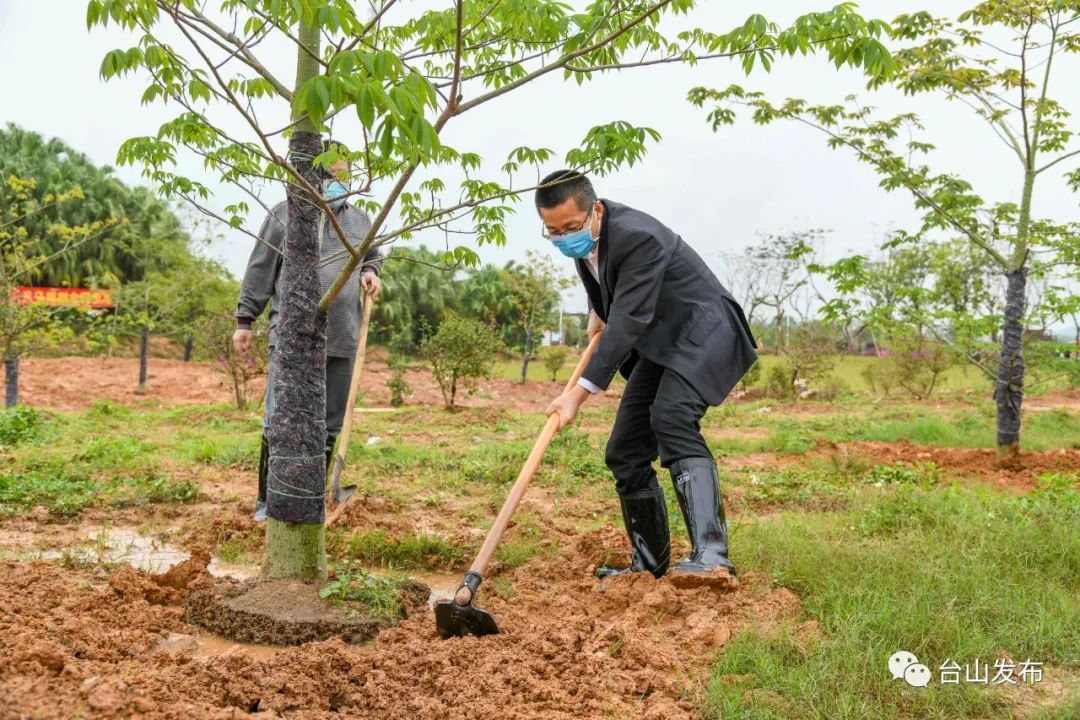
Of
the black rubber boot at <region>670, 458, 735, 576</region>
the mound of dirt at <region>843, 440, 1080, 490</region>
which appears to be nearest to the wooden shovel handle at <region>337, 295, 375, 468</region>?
the black rubber boot at <region>670, 458, 735, 576</region>

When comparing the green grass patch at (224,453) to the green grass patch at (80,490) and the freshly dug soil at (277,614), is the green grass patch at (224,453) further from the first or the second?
the freshly dug soil at (277,614)

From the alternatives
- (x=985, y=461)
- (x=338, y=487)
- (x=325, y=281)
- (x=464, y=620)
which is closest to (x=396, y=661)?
(x=464, y=620)

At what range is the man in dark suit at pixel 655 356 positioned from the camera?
3.16 meters

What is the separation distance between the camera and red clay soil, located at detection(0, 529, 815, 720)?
2.12 m

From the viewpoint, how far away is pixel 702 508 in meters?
3.13

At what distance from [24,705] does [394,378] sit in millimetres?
12113

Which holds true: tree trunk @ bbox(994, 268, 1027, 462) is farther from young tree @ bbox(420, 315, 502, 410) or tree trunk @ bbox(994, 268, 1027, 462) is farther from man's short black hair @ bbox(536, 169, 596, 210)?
young tree @ bbox(420, 315, 502, 410)

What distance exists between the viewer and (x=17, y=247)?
36.4 feet

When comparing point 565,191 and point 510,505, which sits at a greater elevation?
point 565,191

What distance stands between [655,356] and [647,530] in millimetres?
733

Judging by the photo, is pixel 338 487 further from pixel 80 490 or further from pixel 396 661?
pixel 396 661

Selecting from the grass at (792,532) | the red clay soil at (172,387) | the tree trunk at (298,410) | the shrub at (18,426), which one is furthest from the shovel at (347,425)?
the red clay soil at (172,387)

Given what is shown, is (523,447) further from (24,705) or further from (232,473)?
(24,705)

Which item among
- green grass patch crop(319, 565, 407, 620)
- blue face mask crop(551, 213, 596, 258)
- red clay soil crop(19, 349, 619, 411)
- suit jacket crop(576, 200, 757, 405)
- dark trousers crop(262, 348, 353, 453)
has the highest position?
blue face mask crop(551, 213, 596, 258)
